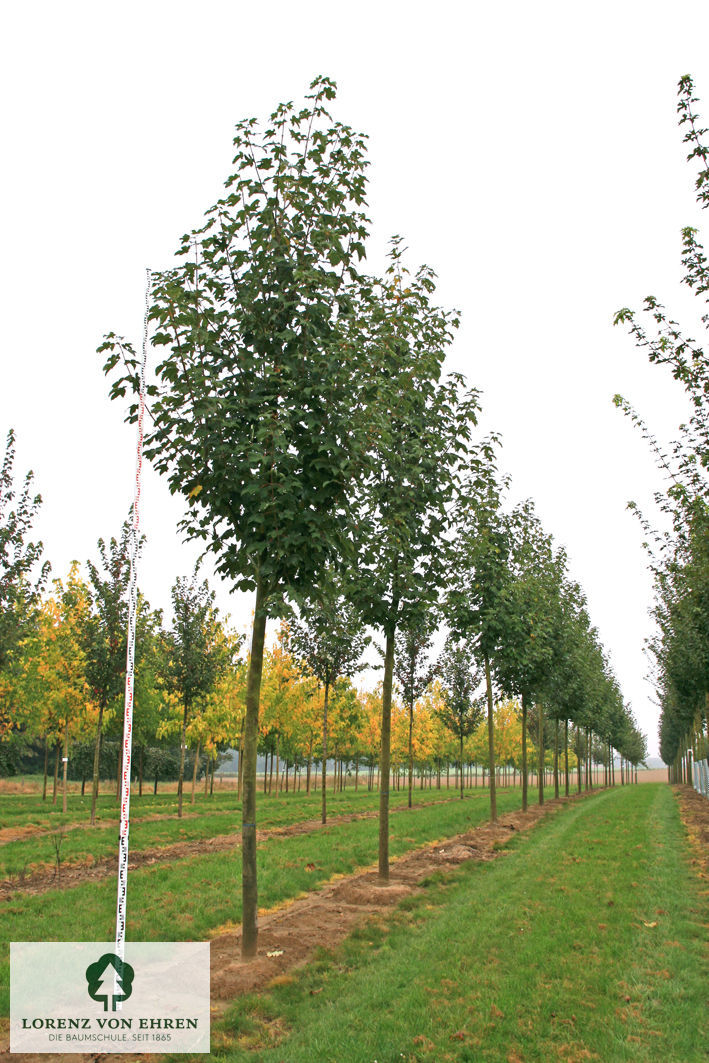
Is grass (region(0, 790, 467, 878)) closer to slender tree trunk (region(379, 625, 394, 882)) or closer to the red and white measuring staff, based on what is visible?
slender tree trunk (region(379, 625, 394, 882))

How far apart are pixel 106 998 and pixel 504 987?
3.61 metres

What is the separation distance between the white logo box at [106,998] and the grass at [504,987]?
1.57 feet

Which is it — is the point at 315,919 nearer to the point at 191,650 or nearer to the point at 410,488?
the point at 410,488

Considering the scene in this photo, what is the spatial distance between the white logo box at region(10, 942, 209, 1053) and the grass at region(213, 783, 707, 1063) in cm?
48

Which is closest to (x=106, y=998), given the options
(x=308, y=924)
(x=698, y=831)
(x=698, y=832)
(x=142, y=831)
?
(x=308, y=924)

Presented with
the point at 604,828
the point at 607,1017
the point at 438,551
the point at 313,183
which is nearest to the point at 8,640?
the point at 438,551

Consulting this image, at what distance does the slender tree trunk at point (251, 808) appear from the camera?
7.17 m

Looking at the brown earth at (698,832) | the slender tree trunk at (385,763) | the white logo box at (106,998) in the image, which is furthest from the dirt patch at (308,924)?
the brown earth at (698,832)

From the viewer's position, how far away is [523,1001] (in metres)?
5.99

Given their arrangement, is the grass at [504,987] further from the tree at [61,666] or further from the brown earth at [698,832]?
the tree at [61,666]

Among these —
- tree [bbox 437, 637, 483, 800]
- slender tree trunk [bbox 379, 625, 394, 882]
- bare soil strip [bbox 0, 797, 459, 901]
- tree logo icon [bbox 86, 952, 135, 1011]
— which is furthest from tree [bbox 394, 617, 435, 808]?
tree logo icon [bbox 86, 952, 135, 1011]

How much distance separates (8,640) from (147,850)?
617cm

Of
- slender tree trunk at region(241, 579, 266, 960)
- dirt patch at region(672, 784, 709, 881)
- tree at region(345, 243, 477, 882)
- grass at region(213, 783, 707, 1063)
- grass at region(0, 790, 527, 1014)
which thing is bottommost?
dirt patch at region(672, 784, 709, 881)

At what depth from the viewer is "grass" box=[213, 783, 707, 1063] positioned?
17.1 feet
